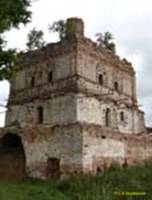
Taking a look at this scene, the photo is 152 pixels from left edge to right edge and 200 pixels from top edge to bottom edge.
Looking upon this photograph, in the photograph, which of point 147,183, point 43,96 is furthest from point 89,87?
point 147,183

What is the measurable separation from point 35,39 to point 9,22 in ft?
76.1

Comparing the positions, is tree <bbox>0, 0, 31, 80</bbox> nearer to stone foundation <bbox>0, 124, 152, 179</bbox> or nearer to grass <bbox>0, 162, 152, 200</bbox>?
grass <bbox>0, 162, 152, 200</bbox>

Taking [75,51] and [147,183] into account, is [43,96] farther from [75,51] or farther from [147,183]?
[147,183]

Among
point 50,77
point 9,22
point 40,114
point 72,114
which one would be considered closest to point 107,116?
point 72,114

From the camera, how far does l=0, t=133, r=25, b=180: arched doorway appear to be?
24112mm

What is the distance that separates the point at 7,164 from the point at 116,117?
30.1 ft

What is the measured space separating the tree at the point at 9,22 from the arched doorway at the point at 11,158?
12.6m

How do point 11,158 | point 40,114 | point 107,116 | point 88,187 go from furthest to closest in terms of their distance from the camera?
point 107,116
point 40,114
point 11,158
point 88,187

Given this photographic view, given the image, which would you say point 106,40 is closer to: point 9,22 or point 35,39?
point 35,39

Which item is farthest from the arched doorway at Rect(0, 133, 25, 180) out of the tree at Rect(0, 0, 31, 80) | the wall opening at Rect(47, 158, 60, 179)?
the tree at Rect(0, 0, 31, 80)

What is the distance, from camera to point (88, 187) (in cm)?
1891

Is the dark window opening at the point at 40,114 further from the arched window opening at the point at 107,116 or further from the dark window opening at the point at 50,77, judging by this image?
the arched window opening at the point at 107,116

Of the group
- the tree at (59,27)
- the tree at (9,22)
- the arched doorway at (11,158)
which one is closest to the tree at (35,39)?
Result: the tree at (59,27)

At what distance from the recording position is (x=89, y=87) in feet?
93.6
